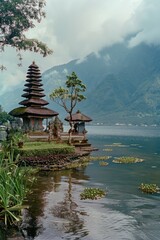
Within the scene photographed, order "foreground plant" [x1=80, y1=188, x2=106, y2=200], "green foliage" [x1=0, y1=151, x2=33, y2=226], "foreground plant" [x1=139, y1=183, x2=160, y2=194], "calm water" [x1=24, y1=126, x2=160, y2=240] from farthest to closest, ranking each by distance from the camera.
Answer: "foreground plant" [x1=139, y1=183, x2=160, y2=194] → "foreground plant" [x1=80, y1=188, x2=106, y2=200] → "calm water" [x1=24, y1=126, x2=160, y2=240] → "green foliage" [x1=0, y1=151, x2=33, y2=226]

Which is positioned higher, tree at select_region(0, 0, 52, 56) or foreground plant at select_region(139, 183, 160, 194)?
tree at select_region(0, 0, 52, 56)

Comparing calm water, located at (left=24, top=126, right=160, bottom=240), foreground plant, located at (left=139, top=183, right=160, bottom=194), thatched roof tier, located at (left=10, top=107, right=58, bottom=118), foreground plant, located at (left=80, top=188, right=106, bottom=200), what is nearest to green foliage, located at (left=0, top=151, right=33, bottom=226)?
calm water, located at (left=24, top=126, right=160, bottom=240)

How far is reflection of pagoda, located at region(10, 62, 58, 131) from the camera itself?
59.2 metres

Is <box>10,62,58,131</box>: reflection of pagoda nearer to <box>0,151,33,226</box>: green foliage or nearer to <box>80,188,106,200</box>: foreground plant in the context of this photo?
<box>80,188,106,200</box>: foreground plant

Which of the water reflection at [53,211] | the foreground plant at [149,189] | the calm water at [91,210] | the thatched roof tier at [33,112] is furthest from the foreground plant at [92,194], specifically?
the thatched roof tier at [33,112]

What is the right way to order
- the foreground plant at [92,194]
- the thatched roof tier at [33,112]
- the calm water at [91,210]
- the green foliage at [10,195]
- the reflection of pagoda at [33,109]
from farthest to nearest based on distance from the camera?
the reflection of pagoda at [33,109] < the thatched roof tier at [33,112] < the foreground plant at [92,194] < the calm water at [91,210] < the green foliage at [10,195]

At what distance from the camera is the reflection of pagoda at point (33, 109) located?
194ft

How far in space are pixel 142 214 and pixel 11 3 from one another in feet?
75.0

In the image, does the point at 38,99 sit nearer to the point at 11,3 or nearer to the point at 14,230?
the point at 11,3

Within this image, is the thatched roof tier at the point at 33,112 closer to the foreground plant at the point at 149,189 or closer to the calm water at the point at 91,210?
the calm water at the point at 91,210

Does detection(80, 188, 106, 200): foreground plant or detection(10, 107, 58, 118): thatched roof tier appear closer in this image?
detection(80, 188, 106, 200): foreground plant

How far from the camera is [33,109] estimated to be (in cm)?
5934

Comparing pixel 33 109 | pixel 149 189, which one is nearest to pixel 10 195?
pixel 149 189

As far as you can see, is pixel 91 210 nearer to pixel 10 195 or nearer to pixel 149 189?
pixel 10 195
